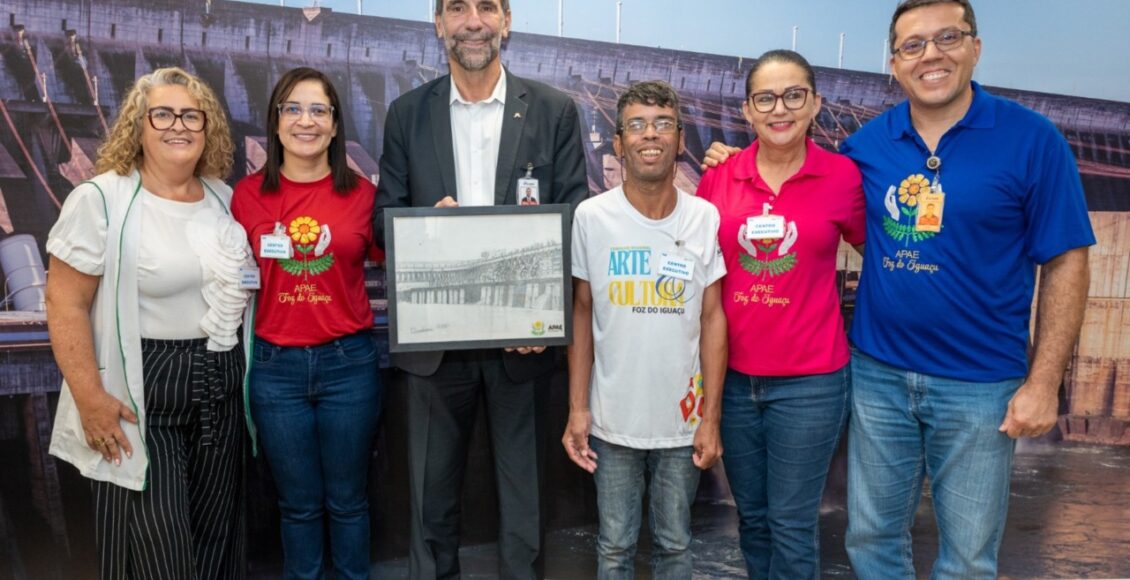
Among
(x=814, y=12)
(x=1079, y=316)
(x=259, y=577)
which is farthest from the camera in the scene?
(x=814, y=12)

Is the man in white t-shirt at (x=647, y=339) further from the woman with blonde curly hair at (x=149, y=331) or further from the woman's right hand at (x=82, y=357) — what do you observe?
the woman's right hand at (x=82, y=357)

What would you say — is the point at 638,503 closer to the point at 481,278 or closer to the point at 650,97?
the point at 481,278

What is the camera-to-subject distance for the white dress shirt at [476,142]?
2.67 metres

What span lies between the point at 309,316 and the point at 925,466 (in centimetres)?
226

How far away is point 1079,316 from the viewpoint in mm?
2178

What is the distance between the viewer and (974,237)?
2.21m

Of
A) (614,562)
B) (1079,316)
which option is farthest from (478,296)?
(1079,316)

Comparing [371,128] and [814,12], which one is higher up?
[814,12]

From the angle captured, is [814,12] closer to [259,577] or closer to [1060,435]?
[1060,435]

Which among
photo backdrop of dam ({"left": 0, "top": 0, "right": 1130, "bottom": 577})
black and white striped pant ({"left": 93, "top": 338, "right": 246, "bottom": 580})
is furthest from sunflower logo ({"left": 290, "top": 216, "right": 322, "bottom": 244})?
photo backdrop of dam ({"left": 0, "top": 0, "right": 1130, "bottom": 577})

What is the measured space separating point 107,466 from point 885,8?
429 centimetres

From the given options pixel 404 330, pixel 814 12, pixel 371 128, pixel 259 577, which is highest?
pixel 814 12

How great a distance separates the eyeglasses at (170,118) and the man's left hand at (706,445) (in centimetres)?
206

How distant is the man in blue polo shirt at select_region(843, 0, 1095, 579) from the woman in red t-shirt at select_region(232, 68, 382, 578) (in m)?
1.89
